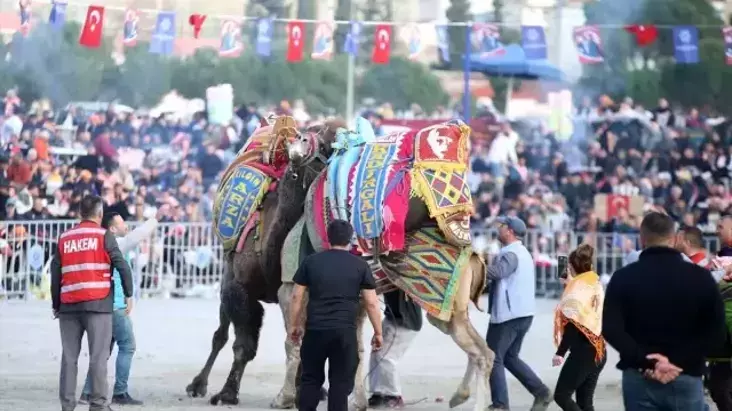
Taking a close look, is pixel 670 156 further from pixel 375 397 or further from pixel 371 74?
pixel 375 397

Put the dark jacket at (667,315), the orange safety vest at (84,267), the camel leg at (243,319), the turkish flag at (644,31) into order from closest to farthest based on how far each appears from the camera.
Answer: the dark jacket at (667,315) → the orange safety vest at (84,267) → the camel leg at (243,319) → the turkish flag at (644,31)

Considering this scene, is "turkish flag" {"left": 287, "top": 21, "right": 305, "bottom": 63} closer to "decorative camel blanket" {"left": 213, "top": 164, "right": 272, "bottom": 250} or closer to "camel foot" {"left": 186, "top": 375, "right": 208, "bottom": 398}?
"decorative camel blanket" {"left": 213, "top": 164, "right": 272, "bottom": 250}

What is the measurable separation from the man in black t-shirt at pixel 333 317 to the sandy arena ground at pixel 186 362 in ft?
8.77

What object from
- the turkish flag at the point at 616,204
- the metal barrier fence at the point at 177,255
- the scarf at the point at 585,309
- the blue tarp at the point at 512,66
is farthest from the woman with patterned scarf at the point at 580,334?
the blue tarp at the point at 512,66

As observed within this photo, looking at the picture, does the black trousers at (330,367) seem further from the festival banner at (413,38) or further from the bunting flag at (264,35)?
the festival banner at (413,38)

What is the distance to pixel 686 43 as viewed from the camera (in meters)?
26.3

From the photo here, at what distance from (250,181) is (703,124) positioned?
1708 centimetres

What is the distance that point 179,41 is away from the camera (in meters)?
34.3

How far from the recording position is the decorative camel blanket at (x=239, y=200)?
508 inches

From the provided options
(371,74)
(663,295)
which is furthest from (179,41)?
(663,295)

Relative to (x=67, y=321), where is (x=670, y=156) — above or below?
above

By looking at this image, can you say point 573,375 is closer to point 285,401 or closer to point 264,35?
point 285,401

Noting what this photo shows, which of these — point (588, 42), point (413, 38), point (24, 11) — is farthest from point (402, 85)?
point (24, 11)

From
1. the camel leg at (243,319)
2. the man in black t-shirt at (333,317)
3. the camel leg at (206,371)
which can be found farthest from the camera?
the camel leg at (206,371)
